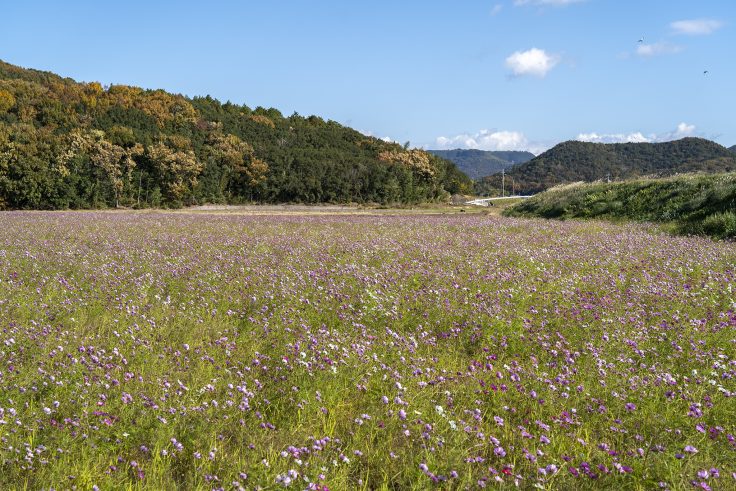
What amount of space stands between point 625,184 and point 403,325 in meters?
29.5

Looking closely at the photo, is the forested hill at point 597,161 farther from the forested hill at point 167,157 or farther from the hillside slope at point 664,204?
the hillside slope at point 664,204

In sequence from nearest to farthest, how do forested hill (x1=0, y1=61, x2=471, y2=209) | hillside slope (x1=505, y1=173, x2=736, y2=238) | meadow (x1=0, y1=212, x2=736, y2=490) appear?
meadow (x1=0, y1=212, x2=736, y2=490)
hillside slope (x1=505, y1=173, x2=736, y2=238)
forested hill (x1=0, y1=61, x2=471, y2=209)

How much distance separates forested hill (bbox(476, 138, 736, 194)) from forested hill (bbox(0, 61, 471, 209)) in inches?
2497

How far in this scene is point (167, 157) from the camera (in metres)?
61.9

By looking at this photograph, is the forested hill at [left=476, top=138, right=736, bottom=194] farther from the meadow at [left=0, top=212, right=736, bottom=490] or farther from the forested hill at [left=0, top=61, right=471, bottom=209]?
the meadow at [left=0, top=212, right=736, bottom=490]

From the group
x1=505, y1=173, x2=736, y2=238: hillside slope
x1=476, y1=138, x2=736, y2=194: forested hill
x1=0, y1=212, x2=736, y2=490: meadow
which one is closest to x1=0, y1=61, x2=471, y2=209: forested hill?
x1=505, y1=173, x2=736, y2=238: hillside slope

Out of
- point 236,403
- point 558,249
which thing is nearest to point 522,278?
point 558,249

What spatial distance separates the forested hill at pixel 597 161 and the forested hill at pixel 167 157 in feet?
208

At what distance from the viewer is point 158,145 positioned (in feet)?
209

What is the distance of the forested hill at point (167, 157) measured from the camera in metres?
53.3

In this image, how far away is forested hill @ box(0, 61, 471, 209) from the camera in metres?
53.3

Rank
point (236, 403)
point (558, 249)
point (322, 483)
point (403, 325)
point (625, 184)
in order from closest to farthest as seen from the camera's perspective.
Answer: point (322, 483) → point (236, 403) → point (403, 325) → point (558, 249) → point (625, 184)

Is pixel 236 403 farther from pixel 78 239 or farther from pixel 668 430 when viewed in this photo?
pixel 78 239

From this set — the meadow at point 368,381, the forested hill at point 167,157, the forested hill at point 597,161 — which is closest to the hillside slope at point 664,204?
the meadow at point 368,381
